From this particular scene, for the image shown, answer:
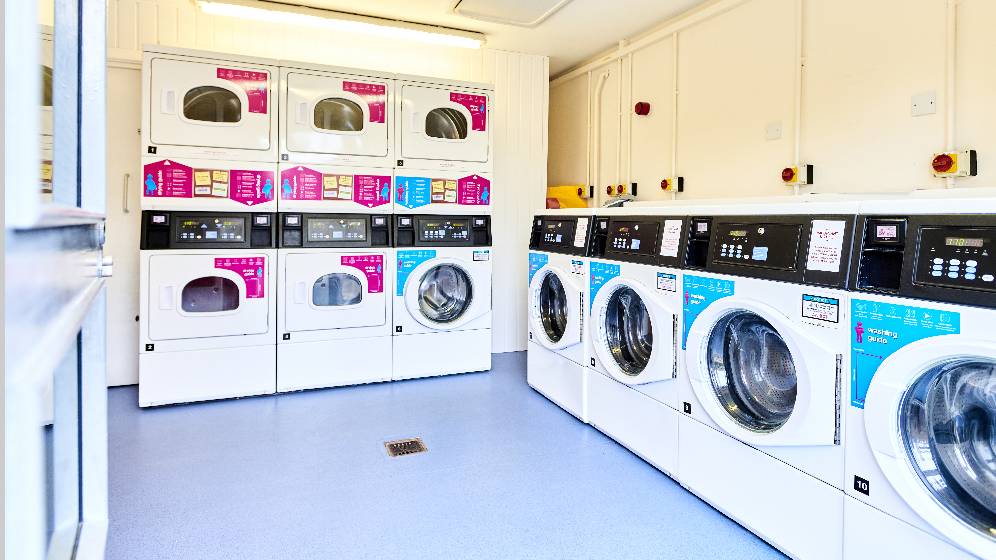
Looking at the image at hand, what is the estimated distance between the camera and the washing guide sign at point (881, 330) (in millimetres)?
1519

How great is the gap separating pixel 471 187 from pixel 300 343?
1.65m

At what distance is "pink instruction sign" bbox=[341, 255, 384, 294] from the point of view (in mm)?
4008

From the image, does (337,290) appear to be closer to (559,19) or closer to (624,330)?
(624,330)

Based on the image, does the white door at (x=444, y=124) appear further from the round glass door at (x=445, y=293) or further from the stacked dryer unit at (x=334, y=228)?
the round glass door at (x=445, y=293)

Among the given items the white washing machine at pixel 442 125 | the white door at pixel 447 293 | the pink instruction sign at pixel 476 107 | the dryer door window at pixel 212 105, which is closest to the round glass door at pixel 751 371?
the white door at pixel 447 293

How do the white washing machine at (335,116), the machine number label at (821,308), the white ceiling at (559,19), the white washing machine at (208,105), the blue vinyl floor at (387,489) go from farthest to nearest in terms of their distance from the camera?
1. the white ceiling at (559,19)
2. the white washing machine at (335,116)
3. the white washing machine at (208,105)
4. the blue vinyl floor at (387,489)
5. the machine number label at (821,308)

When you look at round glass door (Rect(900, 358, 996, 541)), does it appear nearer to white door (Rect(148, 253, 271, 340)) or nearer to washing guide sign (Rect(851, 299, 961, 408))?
washing guide sign (Rect(851, 299, 961, 408))

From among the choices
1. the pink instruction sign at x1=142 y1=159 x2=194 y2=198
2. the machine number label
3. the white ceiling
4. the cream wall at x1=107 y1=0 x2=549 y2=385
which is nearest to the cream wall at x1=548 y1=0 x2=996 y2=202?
the white ceiling

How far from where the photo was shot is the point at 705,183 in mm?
4176

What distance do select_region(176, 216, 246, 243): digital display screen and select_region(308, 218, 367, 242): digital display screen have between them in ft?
1.42

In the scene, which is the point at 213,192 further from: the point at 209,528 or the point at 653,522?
the point at 653,522

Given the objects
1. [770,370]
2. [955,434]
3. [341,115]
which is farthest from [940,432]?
[341,115]

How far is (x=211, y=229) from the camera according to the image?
368cm

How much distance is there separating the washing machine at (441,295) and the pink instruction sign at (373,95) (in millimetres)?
706
